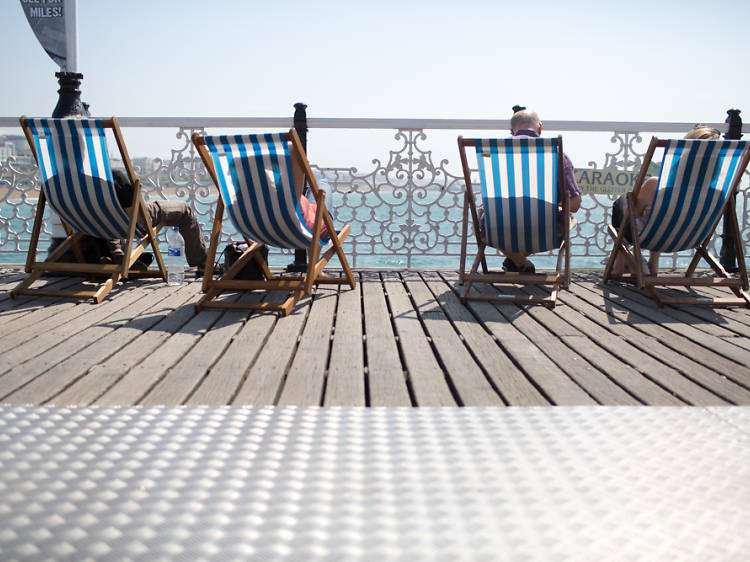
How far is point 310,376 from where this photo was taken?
2.29 m

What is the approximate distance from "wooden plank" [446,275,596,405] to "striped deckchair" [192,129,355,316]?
3.64 ft

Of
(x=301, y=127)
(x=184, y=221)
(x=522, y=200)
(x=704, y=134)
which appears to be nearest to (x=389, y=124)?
(x=301, y=127)

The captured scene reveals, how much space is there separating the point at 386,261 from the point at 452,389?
116ft

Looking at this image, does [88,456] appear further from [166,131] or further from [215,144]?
[166,131]

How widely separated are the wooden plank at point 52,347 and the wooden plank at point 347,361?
112 centimetres

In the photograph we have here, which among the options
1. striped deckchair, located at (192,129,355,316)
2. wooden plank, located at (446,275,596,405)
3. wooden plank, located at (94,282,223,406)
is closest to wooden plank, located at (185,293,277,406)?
wooden plank, located at (94,282,223,406)

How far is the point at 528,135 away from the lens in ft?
13.7

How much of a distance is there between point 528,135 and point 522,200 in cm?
62

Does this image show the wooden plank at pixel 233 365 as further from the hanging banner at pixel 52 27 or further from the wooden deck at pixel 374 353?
the hanging banner at pixel 52 27

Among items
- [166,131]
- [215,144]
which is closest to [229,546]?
[215,144]

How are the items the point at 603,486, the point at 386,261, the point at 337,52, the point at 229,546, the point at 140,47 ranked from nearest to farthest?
the point at 229,546 < the point at 603,486 < the point at 140,47 < the point at 337,52 < the point at 386,261

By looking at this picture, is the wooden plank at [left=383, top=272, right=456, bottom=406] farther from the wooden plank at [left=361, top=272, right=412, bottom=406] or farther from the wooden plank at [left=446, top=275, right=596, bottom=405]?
the wooden plank at [left=446, top=275, right=596, bottom=405]

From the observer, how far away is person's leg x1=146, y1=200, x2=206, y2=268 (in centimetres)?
441

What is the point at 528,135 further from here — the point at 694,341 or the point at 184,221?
the point at 184,221
